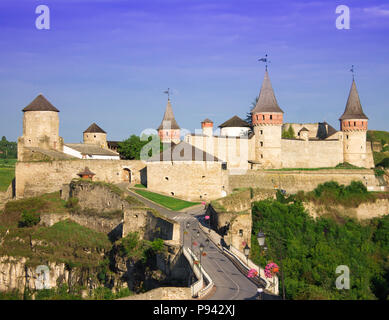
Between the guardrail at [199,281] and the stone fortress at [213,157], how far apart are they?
2054cm

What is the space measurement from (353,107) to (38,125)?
106 feet

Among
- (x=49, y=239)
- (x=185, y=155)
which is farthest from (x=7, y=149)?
(x=49, y=239)

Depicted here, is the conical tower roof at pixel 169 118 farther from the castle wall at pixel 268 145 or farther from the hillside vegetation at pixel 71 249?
the hillside vegetation at pixel 71 249

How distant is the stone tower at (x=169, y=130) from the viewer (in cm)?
6825

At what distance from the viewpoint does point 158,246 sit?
30.4 m

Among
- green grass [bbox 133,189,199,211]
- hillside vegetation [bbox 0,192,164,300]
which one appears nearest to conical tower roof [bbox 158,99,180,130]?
green grass [bbox 133,189,199,211]

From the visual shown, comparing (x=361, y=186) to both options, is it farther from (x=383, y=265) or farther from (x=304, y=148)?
(x=383, y=265)

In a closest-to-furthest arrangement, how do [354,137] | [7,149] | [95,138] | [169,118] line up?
[354,137]
[95,138]
[169,118]
[7,149]

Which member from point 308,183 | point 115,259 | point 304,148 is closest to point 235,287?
point 115,259

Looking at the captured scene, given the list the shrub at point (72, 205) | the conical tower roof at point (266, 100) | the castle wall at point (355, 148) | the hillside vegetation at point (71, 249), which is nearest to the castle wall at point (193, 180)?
the shrub at point (72, 205)

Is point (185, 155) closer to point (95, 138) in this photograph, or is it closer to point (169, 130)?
point (95, 138)

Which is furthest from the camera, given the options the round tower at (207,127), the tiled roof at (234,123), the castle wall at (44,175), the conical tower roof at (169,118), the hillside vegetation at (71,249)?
the conical tower roof at (169,118)

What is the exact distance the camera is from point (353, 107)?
212ft

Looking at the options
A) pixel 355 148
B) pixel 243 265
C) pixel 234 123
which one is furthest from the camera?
pixel 355 148
